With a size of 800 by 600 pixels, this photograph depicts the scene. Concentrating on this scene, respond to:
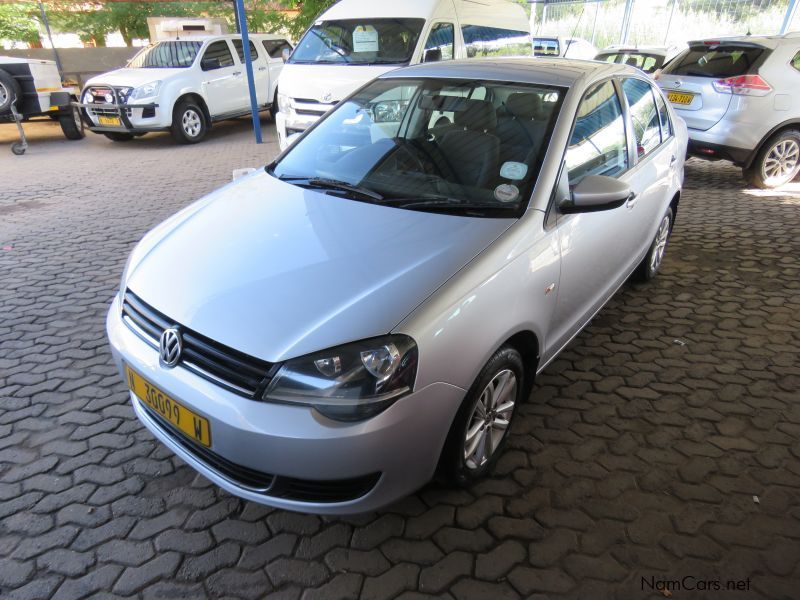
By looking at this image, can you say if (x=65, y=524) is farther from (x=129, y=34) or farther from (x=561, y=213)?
(x=129, y=34)

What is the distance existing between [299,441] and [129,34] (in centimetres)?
2493

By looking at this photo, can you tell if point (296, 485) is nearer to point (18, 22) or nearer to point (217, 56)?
point (217, 56)

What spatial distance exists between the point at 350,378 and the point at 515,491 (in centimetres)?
107

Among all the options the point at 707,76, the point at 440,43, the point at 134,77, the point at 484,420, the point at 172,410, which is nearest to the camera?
the point at 172,410

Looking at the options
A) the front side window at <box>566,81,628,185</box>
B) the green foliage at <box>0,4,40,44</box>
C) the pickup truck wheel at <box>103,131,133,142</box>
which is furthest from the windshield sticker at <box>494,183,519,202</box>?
the green foliage at <box>0,4,40,44</box>

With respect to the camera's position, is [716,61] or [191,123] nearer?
[716,61]

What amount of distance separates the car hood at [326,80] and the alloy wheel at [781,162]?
4.72 metres

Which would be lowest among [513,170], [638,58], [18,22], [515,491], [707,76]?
[515,491]

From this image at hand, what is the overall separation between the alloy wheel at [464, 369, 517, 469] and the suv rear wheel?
239 inches

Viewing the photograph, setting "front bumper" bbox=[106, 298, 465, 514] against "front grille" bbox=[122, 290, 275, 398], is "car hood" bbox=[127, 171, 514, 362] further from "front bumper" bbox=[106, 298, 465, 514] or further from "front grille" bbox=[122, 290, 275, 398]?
"front bumper" bbox=[106, 298, 465, 514]

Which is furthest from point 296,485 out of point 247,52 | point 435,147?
point 247,52

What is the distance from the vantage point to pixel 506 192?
234cm

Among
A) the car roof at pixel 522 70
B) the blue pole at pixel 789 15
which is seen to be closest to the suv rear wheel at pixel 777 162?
the car roof at pixel 522 70

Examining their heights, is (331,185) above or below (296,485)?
above
